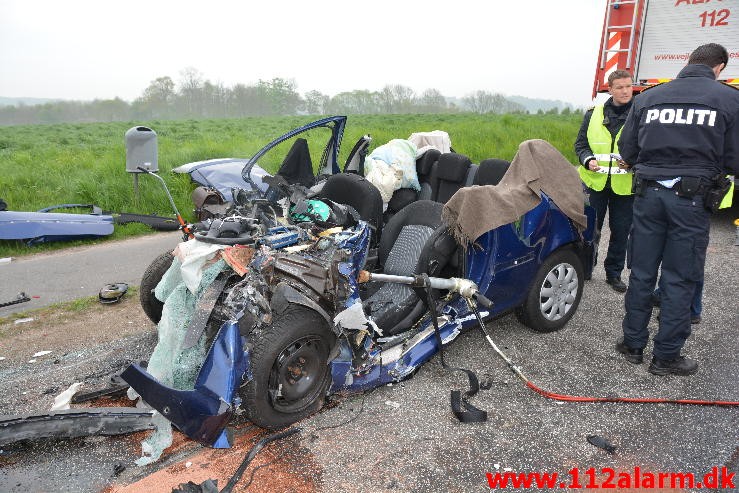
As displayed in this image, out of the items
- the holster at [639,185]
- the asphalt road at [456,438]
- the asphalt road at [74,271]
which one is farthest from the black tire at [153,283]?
the holster at [639,185]

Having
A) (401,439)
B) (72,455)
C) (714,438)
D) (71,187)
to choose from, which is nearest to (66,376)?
(72,455)

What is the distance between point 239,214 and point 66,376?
62.8 inches

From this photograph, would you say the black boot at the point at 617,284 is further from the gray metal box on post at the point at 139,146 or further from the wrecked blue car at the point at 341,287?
the gray metal box on post at the point at 139,146

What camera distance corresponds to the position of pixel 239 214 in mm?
3609

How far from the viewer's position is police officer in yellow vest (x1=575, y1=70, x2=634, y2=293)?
471 centimetres

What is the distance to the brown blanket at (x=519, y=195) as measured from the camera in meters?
3.35

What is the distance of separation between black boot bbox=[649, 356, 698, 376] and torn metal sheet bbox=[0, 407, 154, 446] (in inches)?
128

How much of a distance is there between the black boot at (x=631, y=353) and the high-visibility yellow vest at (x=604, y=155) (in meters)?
1.62

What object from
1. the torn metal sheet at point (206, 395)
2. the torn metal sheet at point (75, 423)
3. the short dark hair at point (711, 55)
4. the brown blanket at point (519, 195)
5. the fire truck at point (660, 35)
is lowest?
the torn metal sheet at point (75, 423)

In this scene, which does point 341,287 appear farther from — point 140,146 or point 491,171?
point 140,146

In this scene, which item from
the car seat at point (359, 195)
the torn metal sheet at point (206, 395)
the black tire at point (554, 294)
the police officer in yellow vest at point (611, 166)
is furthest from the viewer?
the police officer in yellow vest at point (611, 166)

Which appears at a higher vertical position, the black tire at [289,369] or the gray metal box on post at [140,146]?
the gray metal box on post at [140,146]

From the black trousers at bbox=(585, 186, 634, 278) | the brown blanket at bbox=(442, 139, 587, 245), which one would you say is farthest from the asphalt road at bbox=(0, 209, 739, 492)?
the black trousers at bbox=(585, 186, 634, 278)

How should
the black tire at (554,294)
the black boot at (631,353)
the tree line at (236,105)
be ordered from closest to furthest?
the black boot at (631,353) → the black tire at (554,294) → the tree line at (236,105)
